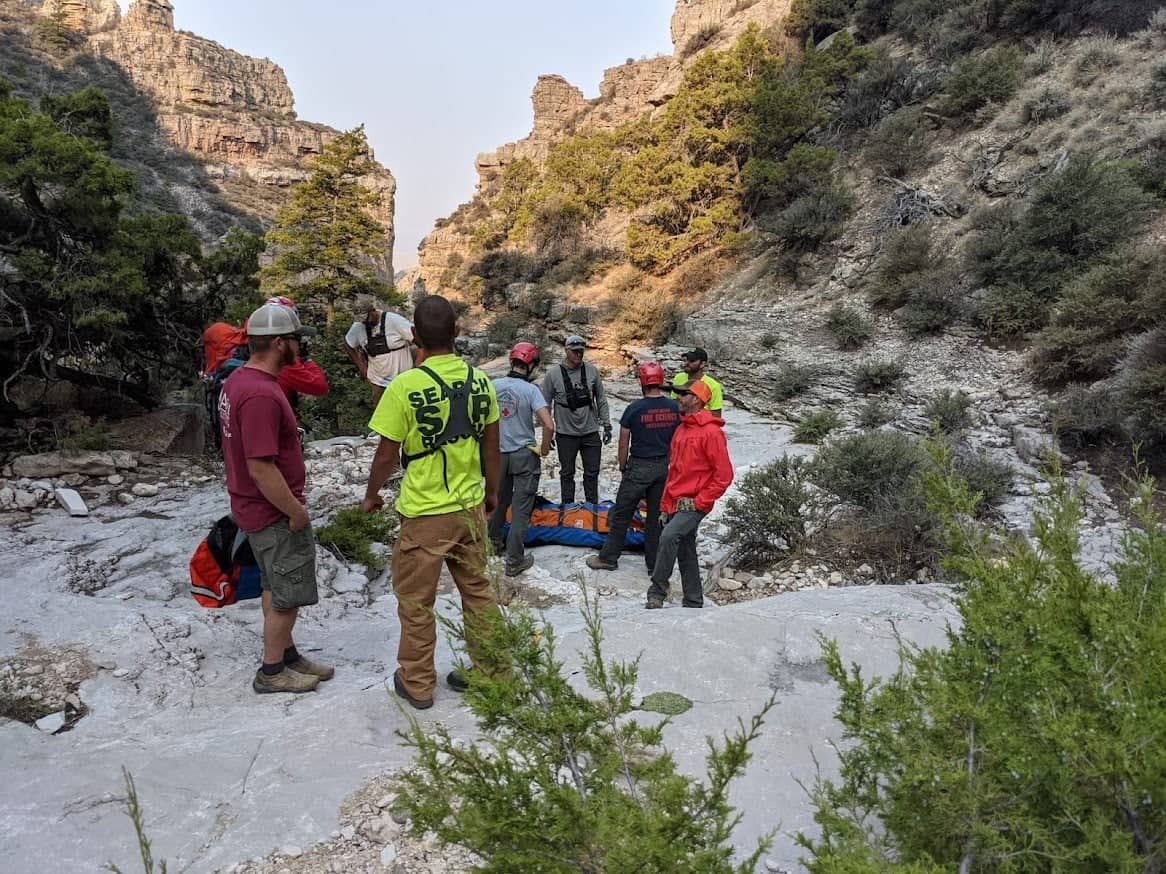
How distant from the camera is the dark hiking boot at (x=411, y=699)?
2756 mm

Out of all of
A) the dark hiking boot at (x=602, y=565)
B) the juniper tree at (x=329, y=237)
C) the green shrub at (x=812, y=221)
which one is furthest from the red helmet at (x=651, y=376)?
the juniper tree at (x=329, y=237)

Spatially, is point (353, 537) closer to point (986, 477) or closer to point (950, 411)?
point (986, 477)

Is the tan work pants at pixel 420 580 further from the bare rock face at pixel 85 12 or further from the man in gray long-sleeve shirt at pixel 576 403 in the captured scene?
the bare rock face at pixel 85 12

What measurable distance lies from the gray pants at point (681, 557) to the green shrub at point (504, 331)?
51.0 ft

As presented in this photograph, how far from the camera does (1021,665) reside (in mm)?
1546

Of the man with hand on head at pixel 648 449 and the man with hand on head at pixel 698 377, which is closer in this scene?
the man with hand on head at pixel 698 377

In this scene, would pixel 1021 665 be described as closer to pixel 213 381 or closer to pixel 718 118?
pixel 213 381

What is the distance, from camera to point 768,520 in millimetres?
5641

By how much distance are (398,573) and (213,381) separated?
2164 mm

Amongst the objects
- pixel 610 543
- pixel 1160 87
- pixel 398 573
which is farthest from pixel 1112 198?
pixel 398 573

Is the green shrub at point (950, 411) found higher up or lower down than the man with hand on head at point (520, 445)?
higher up

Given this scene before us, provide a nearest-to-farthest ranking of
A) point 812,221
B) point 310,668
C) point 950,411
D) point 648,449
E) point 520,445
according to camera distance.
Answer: point 310,668
point 648,449
point 520,445
point 950,411
point 812,221

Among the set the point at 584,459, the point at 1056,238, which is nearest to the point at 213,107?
the point at 1056,238

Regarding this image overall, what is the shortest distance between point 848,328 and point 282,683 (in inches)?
459
